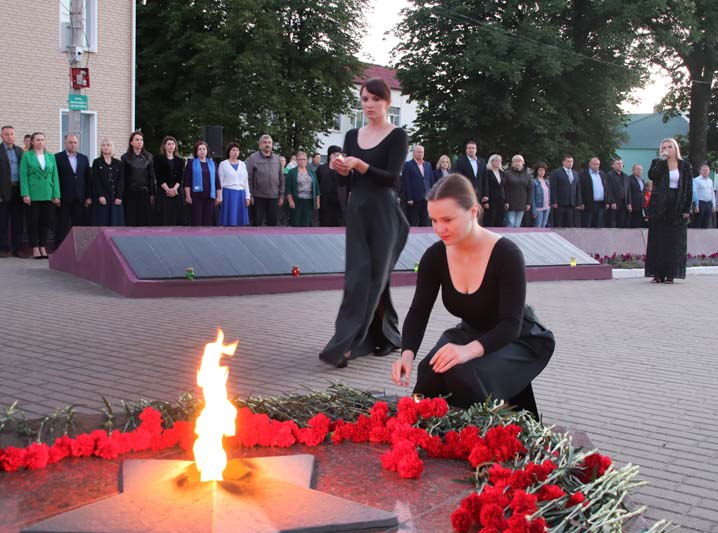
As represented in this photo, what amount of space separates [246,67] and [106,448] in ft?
108

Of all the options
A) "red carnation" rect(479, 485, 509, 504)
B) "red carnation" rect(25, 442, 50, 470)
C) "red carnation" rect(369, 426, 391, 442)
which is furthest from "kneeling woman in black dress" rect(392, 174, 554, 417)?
"red carnation" rect(25, 442, 50, 470)

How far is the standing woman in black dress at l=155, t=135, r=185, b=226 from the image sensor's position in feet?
52.0

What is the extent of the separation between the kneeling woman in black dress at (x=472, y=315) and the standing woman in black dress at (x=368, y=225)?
2.38m

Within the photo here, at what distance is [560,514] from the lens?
3.12m

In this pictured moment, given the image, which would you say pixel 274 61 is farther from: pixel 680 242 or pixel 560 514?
pixel 560 514

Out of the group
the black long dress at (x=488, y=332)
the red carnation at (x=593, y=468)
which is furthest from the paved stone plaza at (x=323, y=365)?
the black long dress at (x=488, y=332)

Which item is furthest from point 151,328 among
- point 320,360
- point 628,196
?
point 628,196

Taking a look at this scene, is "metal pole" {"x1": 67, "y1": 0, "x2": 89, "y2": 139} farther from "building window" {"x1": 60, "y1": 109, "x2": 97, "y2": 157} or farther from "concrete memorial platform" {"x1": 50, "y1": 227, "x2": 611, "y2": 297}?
"building window" {"x1": 60, "y1": 109, "x2": 97, "y2": 157}

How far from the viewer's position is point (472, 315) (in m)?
4.82

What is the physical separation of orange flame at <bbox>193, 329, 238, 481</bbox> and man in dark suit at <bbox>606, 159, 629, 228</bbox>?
20.0 meters

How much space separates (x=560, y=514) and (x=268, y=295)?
9.09 m

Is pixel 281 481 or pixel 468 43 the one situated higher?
pixel 468 43

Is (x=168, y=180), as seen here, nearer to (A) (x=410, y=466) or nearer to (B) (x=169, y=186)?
(B) (x=169, y=186)

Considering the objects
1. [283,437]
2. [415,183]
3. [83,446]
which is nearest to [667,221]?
[415,183]
